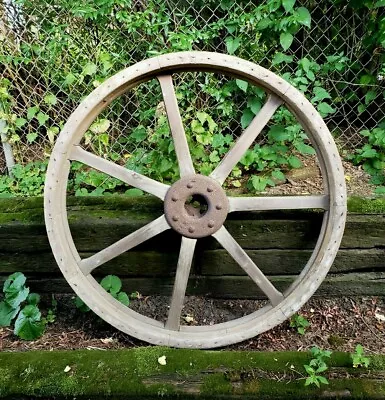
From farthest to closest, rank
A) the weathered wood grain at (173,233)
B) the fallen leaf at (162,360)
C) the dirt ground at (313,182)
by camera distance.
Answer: the dirt ground at (313,182) < the weathered wood grain at (173,233) < the fallen leaf at (162,360)

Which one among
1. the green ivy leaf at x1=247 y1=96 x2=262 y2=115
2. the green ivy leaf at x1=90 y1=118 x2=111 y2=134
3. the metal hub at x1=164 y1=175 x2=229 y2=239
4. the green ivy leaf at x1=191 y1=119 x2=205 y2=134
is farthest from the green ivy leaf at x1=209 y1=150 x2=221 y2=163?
the metal hub at x1=164 y1=175 x2=229 y2=239

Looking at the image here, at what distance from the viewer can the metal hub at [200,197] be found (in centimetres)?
209

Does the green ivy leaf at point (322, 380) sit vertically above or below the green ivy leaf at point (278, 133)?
below

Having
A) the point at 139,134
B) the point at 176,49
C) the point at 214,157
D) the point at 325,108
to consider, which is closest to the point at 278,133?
the point at 325,108

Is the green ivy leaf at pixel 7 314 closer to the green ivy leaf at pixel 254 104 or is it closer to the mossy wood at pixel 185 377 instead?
the mossy wood at pixel 185 377

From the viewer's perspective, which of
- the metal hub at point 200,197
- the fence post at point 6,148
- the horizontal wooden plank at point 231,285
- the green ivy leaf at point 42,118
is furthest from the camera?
the fence post at point 6,148

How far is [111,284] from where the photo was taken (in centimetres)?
247

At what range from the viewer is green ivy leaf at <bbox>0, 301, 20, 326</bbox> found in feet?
7.82

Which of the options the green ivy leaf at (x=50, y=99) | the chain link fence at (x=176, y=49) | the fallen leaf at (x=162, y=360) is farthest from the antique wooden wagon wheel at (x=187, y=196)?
the green ivy leaf at (x=50, y=99)

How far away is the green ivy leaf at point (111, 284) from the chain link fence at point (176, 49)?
2.33ft

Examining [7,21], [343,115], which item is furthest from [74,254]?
[343,115]

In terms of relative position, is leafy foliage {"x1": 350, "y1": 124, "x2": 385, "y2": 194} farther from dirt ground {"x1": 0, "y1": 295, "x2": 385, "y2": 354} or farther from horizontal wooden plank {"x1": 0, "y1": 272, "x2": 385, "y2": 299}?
dirt ground {"x1": 0, "y1": 295, "x2": 385, "y2": 354}

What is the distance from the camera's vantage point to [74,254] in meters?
2.22

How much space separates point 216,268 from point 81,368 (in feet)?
2.87
